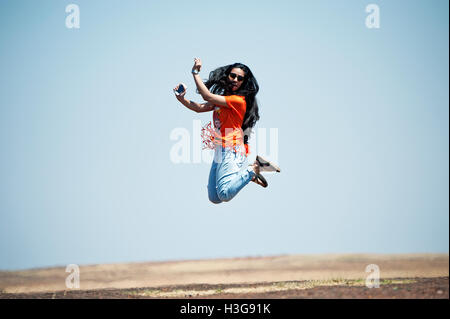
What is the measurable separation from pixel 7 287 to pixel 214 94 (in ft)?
22.5

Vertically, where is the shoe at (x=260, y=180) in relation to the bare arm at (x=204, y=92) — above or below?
below

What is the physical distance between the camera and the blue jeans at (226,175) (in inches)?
303

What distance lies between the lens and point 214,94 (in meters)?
7.70

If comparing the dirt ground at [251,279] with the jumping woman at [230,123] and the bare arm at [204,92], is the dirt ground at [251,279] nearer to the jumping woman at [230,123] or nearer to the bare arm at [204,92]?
the jumping woman at [230,123]

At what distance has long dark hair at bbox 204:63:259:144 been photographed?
26.3 ft

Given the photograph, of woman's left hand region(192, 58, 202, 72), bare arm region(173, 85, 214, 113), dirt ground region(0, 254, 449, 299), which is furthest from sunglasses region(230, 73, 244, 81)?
dirt ground region(0, 254, 449, 299)

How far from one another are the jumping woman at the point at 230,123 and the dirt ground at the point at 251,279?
1.94 meters

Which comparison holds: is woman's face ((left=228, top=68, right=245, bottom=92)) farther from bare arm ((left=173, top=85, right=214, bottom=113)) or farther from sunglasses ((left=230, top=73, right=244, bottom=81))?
Result: bare arm ((left=173, top=85, right=214, bottom=113))

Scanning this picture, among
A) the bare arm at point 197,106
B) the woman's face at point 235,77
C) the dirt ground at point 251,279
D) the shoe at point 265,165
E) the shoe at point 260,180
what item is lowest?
the dirt ground at point 251,279

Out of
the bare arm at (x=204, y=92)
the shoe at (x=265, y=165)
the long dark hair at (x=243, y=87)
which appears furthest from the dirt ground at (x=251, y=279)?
the bare arm at (x=204, y=92)

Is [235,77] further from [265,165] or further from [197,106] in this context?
[265,165]

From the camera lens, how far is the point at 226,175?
771 centimetres
